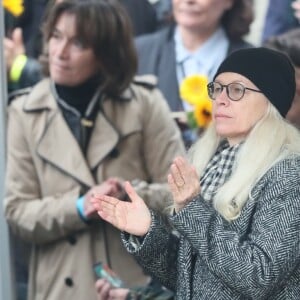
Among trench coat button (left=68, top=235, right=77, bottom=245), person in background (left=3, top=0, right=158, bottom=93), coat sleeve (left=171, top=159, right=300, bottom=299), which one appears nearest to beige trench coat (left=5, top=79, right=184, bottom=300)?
trench coat button (left=68, top=235, right=77, bottom=245)

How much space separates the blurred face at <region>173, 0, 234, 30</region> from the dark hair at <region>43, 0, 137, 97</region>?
535 millimetres

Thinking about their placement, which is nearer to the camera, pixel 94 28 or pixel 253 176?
pixel 253 176

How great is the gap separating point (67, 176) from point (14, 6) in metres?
0.87

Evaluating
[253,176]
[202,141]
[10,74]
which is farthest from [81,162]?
[253,176]

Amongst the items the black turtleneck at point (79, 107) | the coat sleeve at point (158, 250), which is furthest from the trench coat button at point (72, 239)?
the coat sleeve at point (158, 250)

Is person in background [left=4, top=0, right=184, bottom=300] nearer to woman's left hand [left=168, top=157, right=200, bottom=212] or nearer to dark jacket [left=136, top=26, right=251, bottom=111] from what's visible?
dark jacket [left=136, top=26, right=251, bottom=111]

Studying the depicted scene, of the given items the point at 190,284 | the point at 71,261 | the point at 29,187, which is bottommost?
the point at 71,261

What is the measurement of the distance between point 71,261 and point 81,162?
1.23 feet

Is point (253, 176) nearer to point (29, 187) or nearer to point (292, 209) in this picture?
point (292, 209)

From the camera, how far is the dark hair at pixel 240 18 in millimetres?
3854

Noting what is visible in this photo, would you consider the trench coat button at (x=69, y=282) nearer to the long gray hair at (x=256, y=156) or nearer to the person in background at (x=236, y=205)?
the person in background at (x=236, y=205)

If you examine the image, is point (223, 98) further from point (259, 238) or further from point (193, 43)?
point (193, 43)

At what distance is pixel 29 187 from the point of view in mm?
3287

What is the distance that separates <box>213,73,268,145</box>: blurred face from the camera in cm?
229
